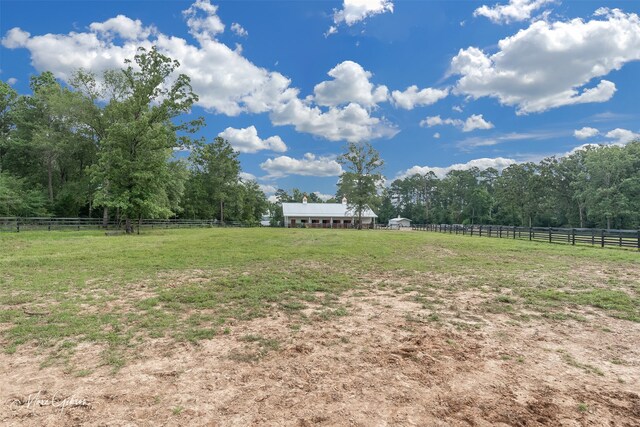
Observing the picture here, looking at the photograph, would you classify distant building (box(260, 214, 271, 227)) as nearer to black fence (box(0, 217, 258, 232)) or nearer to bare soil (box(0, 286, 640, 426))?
black fence (box(0, 217, 258, 232))

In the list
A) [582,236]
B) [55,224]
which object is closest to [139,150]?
[55,224]

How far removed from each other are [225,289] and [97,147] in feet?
120

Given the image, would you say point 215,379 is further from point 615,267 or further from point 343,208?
point 343,208

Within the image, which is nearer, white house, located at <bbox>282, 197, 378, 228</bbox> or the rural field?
the rural field

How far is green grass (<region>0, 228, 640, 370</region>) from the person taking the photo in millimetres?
4930

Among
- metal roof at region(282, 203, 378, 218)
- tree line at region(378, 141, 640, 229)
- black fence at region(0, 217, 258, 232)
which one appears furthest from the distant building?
black fence at region(0, 217, 258, 232)

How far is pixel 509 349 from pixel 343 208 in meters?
61.0

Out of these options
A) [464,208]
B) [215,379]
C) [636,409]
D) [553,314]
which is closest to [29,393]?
[215,379]

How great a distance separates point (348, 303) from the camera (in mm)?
6488

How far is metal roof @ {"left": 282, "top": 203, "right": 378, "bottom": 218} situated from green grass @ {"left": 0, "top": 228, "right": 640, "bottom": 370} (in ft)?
156

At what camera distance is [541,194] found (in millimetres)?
61000

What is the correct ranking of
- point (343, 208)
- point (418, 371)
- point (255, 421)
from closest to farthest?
A: 1. point (255, 421)
2. point (418, 371)
3. point (343, 208)

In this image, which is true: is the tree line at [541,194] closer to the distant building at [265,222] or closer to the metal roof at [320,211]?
the metal roof at [320,211]

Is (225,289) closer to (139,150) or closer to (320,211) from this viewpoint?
(139,150)
